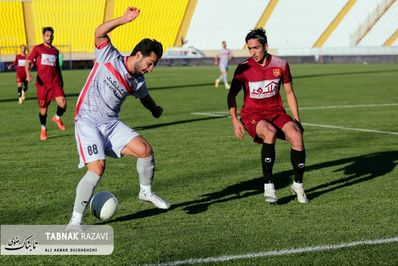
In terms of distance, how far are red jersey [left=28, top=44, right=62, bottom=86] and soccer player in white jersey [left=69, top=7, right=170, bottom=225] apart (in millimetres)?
8814

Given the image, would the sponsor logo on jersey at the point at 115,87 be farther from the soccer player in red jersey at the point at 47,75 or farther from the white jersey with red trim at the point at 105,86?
the soccer player in red jersey at the point at 47,75

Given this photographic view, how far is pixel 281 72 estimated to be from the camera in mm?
8617

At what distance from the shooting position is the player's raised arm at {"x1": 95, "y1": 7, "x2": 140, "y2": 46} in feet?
21.1

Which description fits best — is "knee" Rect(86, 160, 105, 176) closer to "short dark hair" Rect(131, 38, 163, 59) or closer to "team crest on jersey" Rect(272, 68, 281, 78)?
"short dark hair" Rect(131, 38, 163, 59)

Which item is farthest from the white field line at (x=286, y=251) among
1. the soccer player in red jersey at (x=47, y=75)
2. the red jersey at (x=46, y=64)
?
the red jersey at (x=46, y=64)

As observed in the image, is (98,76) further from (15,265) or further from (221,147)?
(221,147)

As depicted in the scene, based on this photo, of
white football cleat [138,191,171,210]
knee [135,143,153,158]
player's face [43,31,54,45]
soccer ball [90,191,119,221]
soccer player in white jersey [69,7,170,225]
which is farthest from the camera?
player's face [43,31,54,45]

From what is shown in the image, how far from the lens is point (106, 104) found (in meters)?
6.93

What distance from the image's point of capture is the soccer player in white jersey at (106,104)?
6602 mm

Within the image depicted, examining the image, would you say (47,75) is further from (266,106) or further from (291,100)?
(291,100)

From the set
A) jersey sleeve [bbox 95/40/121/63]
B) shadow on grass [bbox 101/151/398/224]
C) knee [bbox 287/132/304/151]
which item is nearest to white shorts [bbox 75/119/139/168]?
jersey sleeve [bbox 95/40/121/63]

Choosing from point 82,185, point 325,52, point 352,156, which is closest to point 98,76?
point 82,185

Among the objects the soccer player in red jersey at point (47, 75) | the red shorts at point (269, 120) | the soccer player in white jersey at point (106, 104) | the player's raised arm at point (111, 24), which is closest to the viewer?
the player's raised arm at point (111, 24)

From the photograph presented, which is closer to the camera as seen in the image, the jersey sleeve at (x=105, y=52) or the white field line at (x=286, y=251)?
the white field line at (x=286, y=251)
